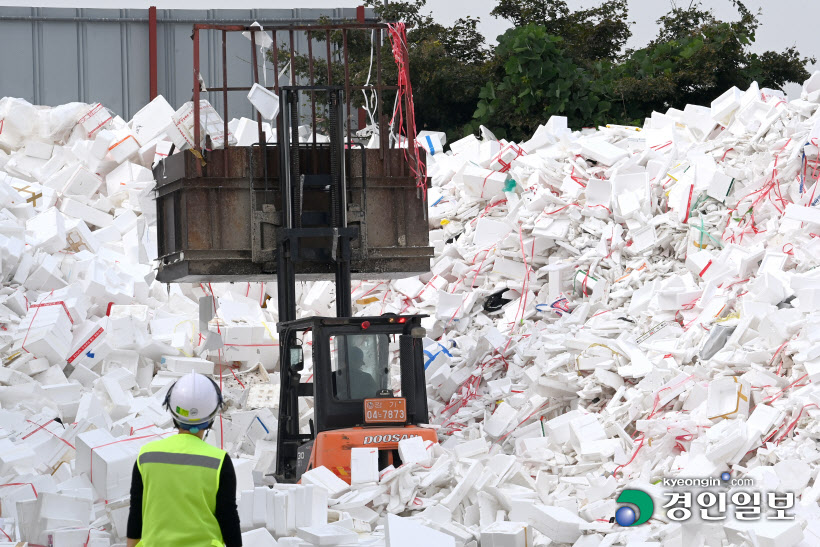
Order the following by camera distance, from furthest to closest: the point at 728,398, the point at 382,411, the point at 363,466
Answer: the point at 728,398
the point at 382,411
the point at 363,466

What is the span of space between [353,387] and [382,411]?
33cm

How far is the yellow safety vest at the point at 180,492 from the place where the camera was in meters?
4.48

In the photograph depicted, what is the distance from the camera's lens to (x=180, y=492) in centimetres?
449

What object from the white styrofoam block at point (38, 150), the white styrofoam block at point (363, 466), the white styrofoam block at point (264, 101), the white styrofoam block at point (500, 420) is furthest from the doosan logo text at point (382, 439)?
the white styrofoam block at point (38, 150)

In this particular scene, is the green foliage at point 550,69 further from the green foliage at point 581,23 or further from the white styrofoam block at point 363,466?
the white styrofoam block at point 363,466

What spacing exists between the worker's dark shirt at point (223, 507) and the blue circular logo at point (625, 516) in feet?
13.5

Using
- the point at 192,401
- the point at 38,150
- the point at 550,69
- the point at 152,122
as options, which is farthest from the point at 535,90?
the point at 192,401

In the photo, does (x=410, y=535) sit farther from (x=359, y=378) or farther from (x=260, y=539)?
(x=359, y=378)

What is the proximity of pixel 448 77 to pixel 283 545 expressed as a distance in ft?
48.0

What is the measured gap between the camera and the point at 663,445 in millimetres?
9352

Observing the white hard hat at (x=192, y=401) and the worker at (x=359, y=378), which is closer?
the white hard hat at (x=192, y=401)

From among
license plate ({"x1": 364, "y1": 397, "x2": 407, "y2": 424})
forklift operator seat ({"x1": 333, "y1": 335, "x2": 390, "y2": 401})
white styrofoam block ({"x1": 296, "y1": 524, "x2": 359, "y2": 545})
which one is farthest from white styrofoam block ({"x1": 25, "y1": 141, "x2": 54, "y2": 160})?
white styrofoam block ({"x1": 296, "y1": 524, "x2": 359, "y2": 545})

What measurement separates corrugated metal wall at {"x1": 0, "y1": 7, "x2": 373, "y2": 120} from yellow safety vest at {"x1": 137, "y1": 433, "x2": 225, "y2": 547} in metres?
16.2

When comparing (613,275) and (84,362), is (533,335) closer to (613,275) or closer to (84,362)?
(613,275)
